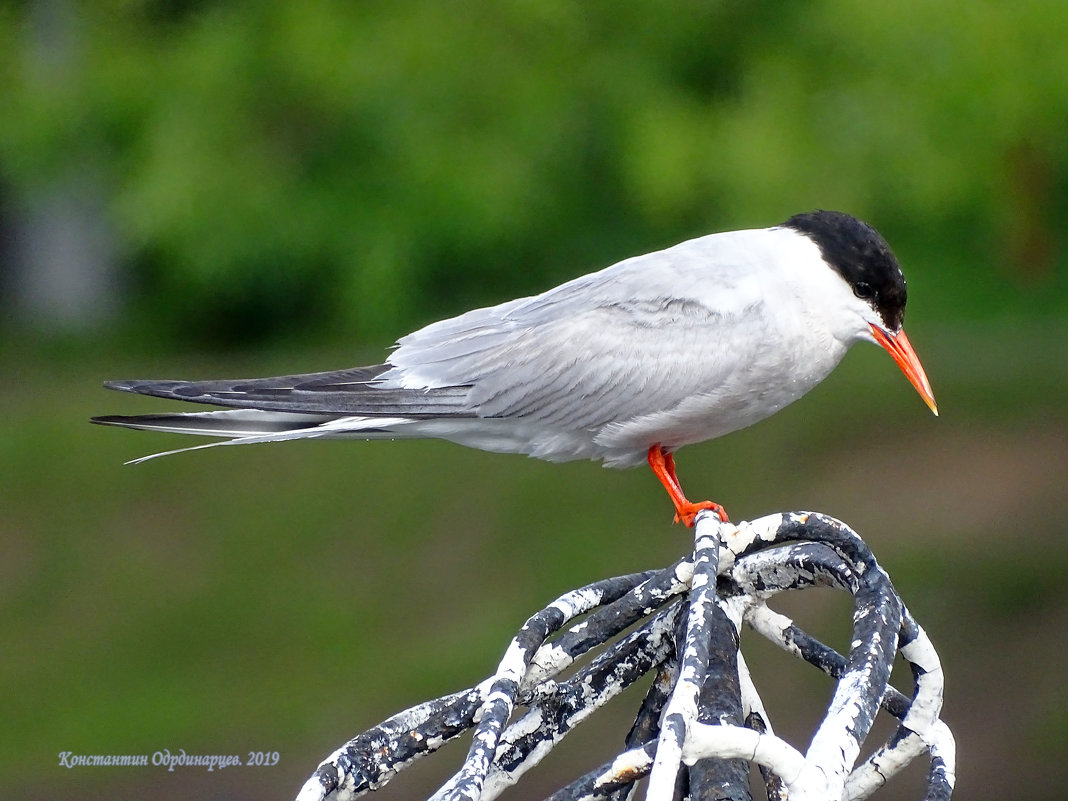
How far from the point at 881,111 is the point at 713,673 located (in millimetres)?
4803

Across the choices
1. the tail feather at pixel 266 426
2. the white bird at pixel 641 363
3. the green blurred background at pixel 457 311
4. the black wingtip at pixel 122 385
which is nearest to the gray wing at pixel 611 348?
the white bird at pixel 641 363

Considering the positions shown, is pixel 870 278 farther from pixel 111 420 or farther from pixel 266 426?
pixel 111 420

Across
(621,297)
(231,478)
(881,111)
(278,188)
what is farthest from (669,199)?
(621,297)

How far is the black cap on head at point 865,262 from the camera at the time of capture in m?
2.57

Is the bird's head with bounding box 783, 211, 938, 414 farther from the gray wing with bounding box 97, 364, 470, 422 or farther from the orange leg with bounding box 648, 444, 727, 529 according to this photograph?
the gray wing with bounding box 97, 364, 470, 422

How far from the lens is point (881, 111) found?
598 centimetres

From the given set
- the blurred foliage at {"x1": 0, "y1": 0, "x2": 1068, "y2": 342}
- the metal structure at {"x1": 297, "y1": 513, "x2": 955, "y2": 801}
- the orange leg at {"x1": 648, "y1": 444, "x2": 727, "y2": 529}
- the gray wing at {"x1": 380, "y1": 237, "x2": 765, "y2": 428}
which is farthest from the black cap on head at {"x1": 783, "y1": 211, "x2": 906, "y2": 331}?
the blurred foliage at {"x1": 0, "y1": 0, "x2": 1068, "y2": 342}

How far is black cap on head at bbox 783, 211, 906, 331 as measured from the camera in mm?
2572

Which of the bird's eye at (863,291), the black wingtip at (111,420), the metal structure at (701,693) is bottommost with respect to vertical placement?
the metal structure at (701,693)

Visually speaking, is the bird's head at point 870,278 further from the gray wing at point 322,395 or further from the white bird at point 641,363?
the gray wing at point 322,395

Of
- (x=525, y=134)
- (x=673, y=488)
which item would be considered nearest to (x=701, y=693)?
(x=673, y=488)

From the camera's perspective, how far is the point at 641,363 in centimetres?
266

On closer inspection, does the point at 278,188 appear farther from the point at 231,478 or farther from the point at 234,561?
the point at 234,561

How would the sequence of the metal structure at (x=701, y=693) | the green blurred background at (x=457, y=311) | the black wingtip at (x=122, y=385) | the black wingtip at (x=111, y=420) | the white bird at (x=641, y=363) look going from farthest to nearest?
1. the green blurred background at (x=457, y=311)
2. the white bird at (x=641, y=363)
3. the black wingtip at (x=122, y=385)
4. the black wingtip at (x=111, y=420)
5. the metal structure at (x=701, y=693)
